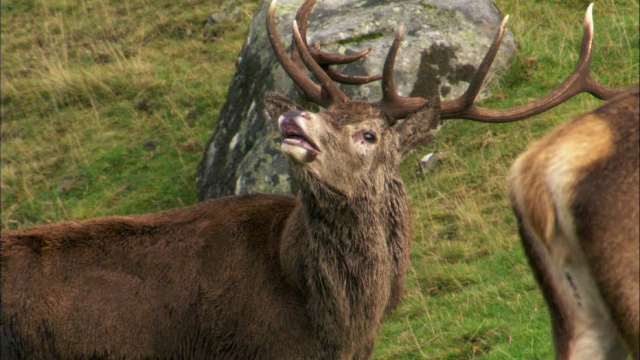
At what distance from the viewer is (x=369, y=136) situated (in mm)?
5109

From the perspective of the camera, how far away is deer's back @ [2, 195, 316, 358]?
499 centimetres

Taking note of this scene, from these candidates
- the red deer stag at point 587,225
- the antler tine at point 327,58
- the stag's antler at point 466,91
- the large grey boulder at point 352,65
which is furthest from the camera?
the large grey boulder at point 352,65

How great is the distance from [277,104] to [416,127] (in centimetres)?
84

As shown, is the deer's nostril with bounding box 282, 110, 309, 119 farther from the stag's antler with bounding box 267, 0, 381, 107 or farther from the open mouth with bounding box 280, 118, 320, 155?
the stag's antler with bounding box 267, 0, 381, 107

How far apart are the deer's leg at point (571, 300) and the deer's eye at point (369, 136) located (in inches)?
76.5

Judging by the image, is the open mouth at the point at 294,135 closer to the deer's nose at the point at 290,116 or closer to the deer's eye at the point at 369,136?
the deer's nose at the point at 290,116

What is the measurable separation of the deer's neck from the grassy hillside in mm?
1133

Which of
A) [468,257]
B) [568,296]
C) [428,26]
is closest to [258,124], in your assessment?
[428,26]

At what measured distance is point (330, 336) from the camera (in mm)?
4992

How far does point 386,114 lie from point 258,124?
3.60 meters

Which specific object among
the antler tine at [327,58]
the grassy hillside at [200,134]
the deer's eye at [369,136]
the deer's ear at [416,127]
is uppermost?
the deer's eye at [369,136]

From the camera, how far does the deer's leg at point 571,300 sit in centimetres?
300

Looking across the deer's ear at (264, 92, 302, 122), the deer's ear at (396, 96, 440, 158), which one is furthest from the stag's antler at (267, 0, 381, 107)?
the deer's ear at (396, 96, 440, 158)

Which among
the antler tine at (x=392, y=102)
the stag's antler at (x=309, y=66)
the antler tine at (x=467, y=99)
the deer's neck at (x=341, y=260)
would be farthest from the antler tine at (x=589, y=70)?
the deer's neck at (x=341, y=260)
